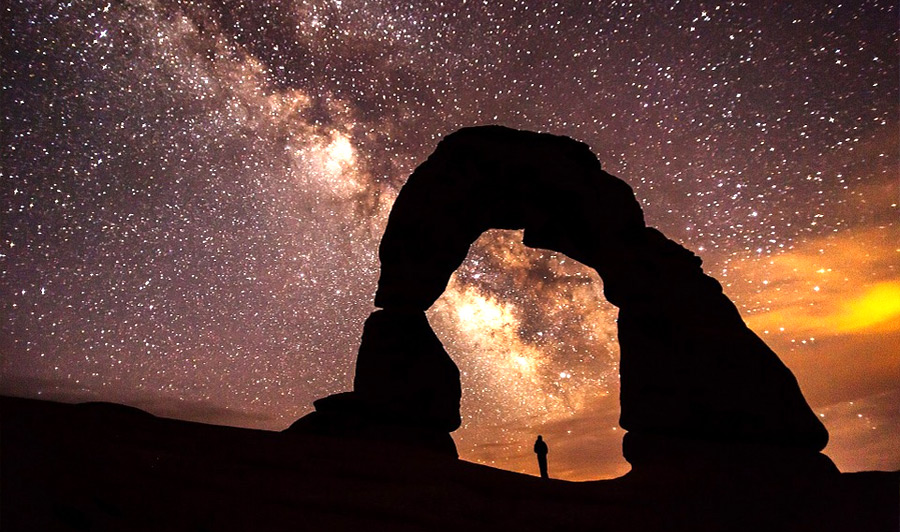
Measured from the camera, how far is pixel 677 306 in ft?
42.3

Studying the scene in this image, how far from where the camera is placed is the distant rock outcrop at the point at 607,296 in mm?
11352

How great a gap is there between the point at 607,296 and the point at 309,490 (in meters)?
10.9

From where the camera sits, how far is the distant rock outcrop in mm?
11352

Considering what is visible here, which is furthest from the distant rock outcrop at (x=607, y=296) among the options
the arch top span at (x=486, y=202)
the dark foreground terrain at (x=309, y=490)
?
the dark foreground terrain at (x=309, y=490)

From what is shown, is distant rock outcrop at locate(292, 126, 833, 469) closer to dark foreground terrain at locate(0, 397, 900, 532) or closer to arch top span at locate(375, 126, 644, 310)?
arch top span at locate(375, 126, 644, 310)

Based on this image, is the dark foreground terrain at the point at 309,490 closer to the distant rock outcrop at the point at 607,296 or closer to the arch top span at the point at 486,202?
the distant rock outcrop at the point at 607,296

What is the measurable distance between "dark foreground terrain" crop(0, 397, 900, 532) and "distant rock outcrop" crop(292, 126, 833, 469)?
2245mm

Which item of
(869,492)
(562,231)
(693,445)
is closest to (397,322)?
(562,231)

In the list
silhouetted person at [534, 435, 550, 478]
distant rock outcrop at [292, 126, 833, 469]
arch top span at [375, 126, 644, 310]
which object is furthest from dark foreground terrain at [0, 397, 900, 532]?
silhouetted person at [534, 435, 550, 478]

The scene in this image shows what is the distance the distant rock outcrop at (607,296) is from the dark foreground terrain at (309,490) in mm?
2245

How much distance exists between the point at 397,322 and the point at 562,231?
6294 millimetres

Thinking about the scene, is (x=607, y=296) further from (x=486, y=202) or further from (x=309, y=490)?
(x=309, y=490)

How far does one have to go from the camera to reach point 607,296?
1408 cm

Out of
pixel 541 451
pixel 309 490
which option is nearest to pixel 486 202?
pixel 541 451
